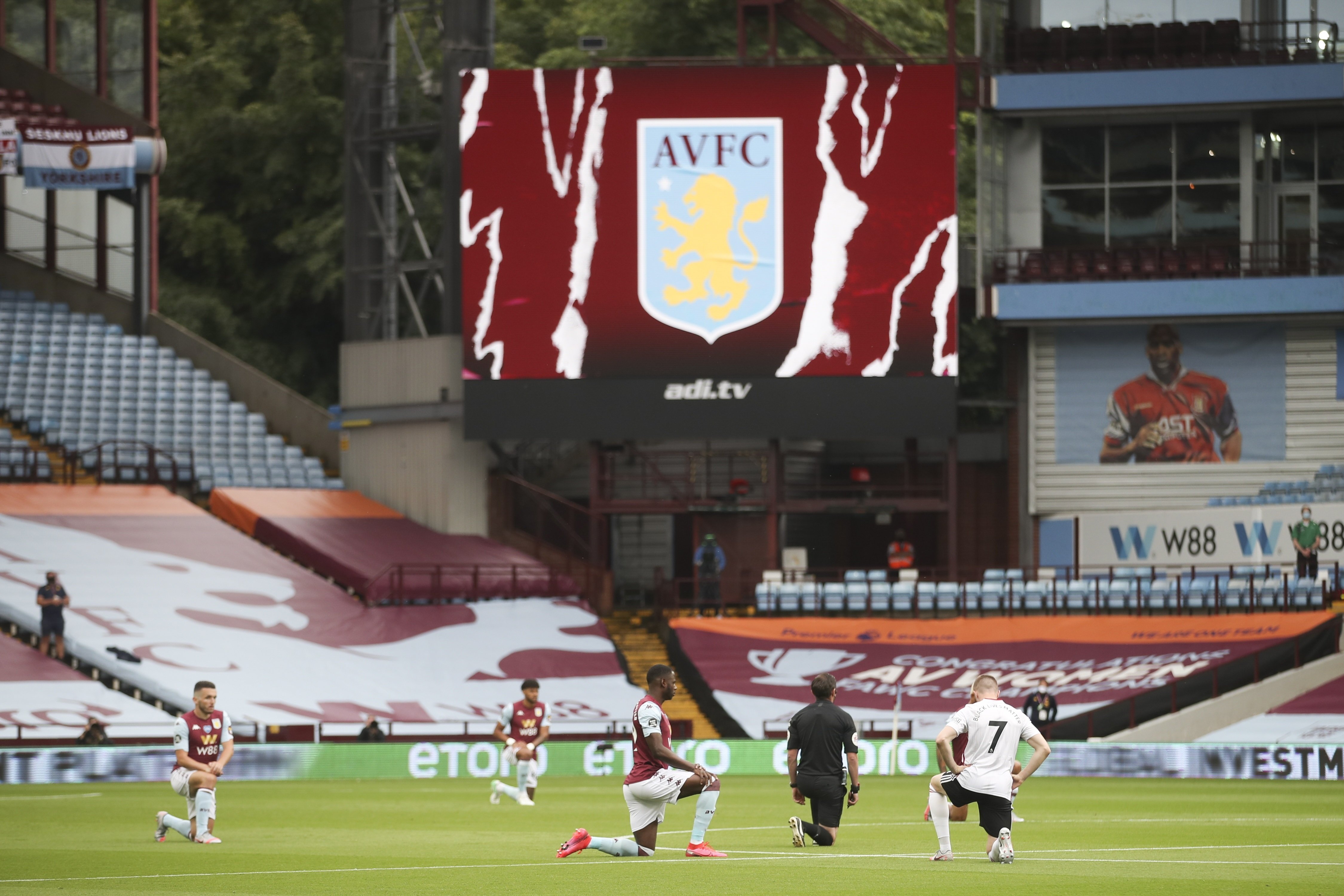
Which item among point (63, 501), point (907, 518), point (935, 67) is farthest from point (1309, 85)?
point (63, 501)

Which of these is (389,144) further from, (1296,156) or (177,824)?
(177,824)

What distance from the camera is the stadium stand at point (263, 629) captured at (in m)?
35.2

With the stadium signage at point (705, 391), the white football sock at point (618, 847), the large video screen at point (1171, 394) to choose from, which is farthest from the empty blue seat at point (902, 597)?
the white football sock at point (618, 847)

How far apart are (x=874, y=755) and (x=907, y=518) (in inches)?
675

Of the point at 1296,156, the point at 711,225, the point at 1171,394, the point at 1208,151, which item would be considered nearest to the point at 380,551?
the point at 711,225

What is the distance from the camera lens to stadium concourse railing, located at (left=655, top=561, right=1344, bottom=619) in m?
37.3

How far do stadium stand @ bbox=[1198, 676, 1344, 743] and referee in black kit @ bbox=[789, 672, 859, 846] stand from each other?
18.5m

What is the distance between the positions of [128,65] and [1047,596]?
2943 centimetres

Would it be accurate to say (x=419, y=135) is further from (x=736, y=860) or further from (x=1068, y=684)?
(x=736, y=860)

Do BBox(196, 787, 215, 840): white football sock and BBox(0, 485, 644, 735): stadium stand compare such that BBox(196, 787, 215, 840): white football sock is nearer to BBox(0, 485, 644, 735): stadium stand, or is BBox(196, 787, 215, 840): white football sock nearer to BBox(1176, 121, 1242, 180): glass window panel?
BBox(0, 485, 644, 735): stadium stand

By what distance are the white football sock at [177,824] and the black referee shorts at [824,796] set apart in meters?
5.90

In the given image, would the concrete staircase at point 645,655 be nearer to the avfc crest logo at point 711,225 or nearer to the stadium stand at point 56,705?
the avfc crest logo at point 711,225

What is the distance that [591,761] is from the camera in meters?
31.7

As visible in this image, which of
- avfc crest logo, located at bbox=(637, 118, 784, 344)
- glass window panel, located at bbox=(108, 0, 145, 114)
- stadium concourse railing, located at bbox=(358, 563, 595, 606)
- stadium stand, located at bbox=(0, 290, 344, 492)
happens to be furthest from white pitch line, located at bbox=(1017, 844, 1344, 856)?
glass window panel, located at bbox=(108, 0, 145, 114)
